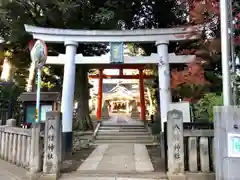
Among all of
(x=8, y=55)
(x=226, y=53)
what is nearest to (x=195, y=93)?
(x=226, y=53)

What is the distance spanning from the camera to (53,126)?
6422mm

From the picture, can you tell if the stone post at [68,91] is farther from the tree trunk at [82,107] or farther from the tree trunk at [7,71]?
the tree trunk at [7,71]

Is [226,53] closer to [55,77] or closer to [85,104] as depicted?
[85,104]

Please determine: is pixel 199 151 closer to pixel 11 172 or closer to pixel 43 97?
pixel 11 172

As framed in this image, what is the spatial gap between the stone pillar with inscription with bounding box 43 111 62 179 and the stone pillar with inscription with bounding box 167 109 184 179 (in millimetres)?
2505

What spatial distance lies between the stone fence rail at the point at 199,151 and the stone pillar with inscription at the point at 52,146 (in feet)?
9.45

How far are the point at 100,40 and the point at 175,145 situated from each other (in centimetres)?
628

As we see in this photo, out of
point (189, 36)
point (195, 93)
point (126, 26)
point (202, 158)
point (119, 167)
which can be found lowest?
point (119, 167)

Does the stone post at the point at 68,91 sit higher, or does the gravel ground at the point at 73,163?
the stone post at the point at 68,91

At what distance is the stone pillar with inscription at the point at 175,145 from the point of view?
6.02 metres

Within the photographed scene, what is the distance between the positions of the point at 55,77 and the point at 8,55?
386 cm

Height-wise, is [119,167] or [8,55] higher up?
[8,55]

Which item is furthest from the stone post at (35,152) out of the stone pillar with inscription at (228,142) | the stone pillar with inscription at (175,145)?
the stone pillar with inscription at (228,142)

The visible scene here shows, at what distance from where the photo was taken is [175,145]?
608 cm
